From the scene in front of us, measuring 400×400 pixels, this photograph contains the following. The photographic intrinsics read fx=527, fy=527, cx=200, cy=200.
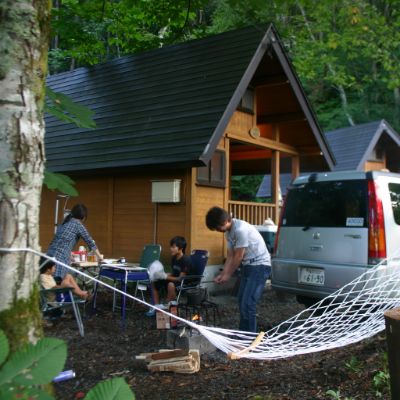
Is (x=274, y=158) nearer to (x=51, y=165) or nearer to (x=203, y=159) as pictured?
(x=203, y=159)

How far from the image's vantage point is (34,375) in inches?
54.7

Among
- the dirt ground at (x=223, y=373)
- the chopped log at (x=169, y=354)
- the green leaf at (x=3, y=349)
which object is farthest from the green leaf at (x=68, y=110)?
the green leaf at (x=3, y=349)

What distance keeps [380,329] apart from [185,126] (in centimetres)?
565

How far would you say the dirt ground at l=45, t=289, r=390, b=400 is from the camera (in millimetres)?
4008

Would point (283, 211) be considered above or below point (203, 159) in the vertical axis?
below

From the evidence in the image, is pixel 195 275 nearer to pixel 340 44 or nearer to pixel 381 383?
pixel 381 383

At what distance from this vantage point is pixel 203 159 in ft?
28.4

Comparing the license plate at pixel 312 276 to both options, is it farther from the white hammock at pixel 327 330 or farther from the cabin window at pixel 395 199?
the cabin window at pixel 395 199

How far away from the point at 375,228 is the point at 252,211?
5.83 m

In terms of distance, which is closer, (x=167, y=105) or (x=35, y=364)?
(x=35, y=364)

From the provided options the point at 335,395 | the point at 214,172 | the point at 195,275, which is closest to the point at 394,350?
the point at 335,395

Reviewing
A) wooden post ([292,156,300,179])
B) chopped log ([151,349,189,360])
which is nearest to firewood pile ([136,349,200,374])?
chopped log ([151,349,189,360])

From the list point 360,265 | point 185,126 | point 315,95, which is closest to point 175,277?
point 360,265

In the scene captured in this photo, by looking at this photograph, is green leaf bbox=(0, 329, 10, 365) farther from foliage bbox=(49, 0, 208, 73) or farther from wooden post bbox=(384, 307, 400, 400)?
foliage bbox=(49, 0, 208, 73)
